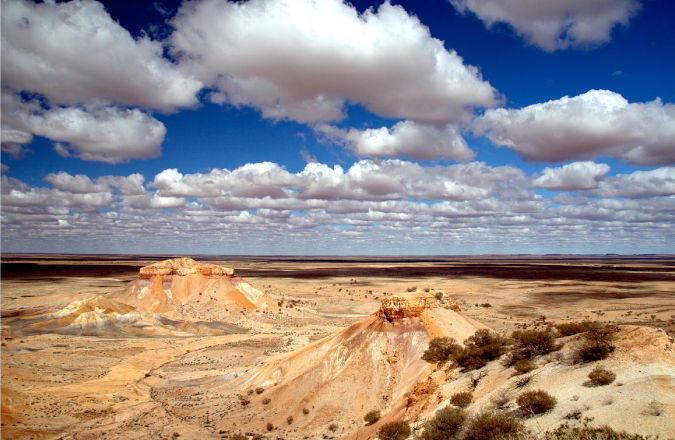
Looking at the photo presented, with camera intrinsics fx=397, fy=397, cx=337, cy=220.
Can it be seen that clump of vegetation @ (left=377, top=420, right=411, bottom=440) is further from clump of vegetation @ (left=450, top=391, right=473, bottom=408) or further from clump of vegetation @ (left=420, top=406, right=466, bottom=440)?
clump of vegetation @ (left=450, top=391, right=473, bottom=408)

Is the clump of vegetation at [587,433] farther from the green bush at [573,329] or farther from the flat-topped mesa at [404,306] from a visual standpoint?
the flat-topped mesa at [404,306]

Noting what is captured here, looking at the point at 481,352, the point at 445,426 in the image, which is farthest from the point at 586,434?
the point at 481,352

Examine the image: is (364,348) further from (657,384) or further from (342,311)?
(342,311)

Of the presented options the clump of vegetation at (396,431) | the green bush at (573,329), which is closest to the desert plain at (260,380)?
the clump of vegetation at (396,431)

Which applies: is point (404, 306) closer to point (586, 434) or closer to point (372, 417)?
point (372, 417)

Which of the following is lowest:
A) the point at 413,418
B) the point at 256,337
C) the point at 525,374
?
the point at 256,337

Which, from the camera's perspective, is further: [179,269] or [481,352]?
[179,269]

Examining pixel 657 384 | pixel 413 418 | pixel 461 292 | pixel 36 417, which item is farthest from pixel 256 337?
pixel 461 292
